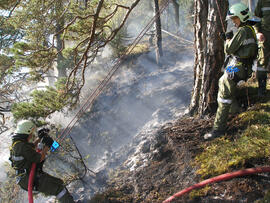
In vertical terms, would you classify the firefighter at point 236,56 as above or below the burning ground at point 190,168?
above

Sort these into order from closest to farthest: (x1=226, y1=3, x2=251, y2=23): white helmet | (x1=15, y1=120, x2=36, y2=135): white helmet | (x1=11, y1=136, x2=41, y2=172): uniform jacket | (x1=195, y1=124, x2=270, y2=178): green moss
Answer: (x1=195, y1=124, x2=270, y2=178): green moss
(x1=226, y1=3, x2=251, y2=23): white helmet
(x1=11, y1=136, x2=41, y2=172): uniform jacket
(x1=15, y1=120, x2=36, y2=135): white helmet

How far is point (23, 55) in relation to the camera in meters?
4.68

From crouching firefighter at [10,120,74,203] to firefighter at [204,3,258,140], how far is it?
3.15 meters

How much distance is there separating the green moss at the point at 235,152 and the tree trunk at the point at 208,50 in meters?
1.07

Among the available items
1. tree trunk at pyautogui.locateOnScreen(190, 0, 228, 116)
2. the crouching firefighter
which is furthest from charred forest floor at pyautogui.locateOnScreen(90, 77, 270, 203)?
the crouching firefighter

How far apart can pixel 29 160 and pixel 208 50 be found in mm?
4004

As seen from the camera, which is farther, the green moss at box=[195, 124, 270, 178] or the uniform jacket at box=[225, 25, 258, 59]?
the uniform jacket at box=[225, 25, 258, 59]

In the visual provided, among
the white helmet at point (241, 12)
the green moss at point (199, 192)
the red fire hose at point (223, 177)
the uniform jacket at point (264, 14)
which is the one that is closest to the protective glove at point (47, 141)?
the red fire hose at point (223, 177)

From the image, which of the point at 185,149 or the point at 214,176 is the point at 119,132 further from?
the point at 214,176

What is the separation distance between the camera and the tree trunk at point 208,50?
11.4 feet

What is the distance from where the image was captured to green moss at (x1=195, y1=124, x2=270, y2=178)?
250 cm

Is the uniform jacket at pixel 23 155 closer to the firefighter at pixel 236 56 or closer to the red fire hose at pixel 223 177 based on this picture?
the red fire hose at pixel 223 177

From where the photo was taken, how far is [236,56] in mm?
2994

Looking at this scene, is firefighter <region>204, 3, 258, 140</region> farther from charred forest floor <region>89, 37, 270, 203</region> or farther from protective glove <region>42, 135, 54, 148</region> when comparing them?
protective glove <region>42, 135, 54, 148</region>
